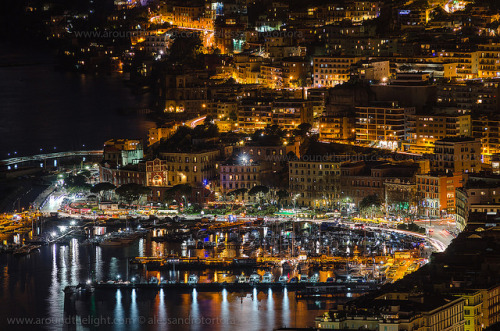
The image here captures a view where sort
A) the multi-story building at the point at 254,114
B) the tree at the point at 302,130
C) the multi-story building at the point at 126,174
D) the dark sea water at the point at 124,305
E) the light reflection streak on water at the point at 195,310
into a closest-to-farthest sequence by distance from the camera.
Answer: the light reflection streak on water at the point at 195,310 < the dark sea water at the point at 124,305 < the multi-story building at the point at 126,174 < the tree at the point at 302,130 < the multi-story building at the point at 254,114

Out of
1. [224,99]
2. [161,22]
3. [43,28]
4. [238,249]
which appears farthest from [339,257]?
[43,28]

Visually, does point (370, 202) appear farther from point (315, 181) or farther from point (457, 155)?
point (457, 155)

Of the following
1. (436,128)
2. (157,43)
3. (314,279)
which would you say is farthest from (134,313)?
(157,43)

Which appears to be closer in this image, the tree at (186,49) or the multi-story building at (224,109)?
the multi-story building at (224,109)

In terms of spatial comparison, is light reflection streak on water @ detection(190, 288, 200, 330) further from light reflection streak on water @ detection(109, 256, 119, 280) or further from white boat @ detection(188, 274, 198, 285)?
light reflection streak on water @ detection(109, 256, 119, 280)

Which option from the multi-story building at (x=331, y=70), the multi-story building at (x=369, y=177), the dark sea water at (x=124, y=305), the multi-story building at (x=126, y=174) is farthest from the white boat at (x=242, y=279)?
the multi-story building at (x=331, y=70)

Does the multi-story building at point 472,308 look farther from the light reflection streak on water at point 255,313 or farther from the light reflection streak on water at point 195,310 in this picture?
the light reflection streak on water at point 195,310
